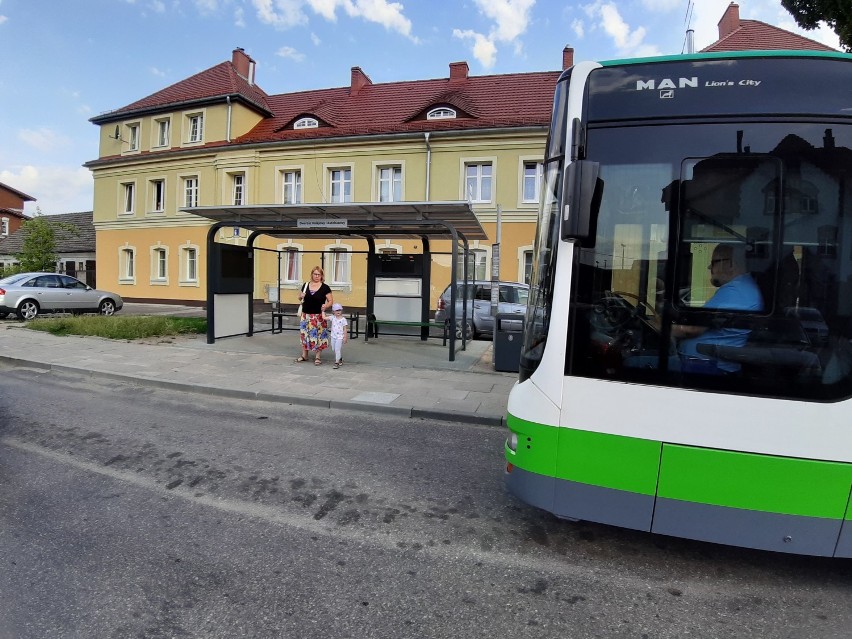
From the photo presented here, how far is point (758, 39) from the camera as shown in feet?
67.8

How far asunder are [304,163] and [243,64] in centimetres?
1044

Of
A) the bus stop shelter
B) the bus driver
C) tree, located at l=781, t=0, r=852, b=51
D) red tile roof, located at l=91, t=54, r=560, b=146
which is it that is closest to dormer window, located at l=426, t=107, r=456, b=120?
red tile roof, located at l=91, t=54, r=560, b=146

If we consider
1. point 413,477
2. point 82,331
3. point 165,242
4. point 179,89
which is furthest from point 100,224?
point 413,477

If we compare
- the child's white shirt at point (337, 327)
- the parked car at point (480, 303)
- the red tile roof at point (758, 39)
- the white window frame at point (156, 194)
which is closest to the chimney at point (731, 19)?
the red tile roof at point (758, 39)

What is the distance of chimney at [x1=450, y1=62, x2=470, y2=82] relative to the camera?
25219 millimetres

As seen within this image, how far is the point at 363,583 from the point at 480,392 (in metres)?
4.92

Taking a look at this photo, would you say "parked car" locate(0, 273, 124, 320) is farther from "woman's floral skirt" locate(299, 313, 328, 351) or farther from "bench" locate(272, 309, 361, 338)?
"woman's floral skirt" locate(299, 313, 328, 351)

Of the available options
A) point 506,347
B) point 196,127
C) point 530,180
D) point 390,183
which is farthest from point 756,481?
point 196,127

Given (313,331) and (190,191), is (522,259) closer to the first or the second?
(313,331)

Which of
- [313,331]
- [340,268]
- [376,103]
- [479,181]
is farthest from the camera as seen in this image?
[376,103]

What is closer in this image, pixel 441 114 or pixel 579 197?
pixel 579 197

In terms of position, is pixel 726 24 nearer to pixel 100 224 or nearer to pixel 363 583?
pixel 363 583

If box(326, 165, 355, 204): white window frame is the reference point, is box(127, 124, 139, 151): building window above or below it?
above

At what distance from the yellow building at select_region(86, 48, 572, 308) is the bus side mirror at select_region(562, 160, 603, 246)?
52.0ft
